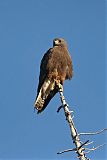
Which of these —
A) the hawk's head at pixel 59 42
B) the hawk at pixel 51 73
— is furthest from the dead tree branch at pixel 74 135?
the hawk's head at pixel 59 42

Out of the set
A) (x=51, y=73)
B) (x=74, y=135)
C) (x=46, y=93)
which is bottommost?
(x=74, y=135)

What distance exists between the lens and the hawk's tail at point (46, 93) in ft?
31.6

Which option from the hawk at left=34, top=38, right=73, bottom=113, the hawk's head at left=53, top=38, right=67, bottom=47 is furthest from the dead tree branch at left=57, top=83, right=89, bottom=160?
the hawk's head at left=53, top=38, right=67, bottom=47

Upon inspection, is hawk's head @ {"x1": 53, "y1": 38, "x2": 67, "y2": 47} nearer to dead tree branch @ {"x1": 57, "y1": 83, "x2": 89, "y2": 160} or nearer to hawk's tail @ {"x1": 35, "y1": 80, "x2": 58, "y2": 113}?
hawk's tail @ {"x1": 35, "y1": 80, "x2": 58, "y2": 113}

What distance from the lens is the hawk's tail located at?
964cm

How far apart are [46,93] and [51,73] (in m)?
0.47

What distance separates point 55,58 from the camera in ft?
34.0

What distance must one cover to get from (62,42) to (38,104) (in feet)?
9.00

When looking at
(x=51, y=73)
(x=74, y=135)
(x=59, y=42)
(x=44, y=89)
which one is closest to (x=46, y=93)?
(x=44, y=89)

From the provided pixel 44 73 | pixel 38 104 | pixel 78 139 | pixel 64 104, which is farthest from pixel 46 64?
pixel 78 139

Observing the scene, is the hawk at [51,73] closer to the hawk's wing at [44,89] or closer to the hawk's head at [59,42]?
the hawk's wing at [44,89]

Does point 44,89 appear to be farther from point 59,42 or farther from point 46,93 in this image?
point 59,42

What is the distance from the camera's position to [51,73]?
10.1 m

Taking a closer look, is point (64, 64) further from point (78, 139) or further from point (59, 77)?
point (78, 139)
